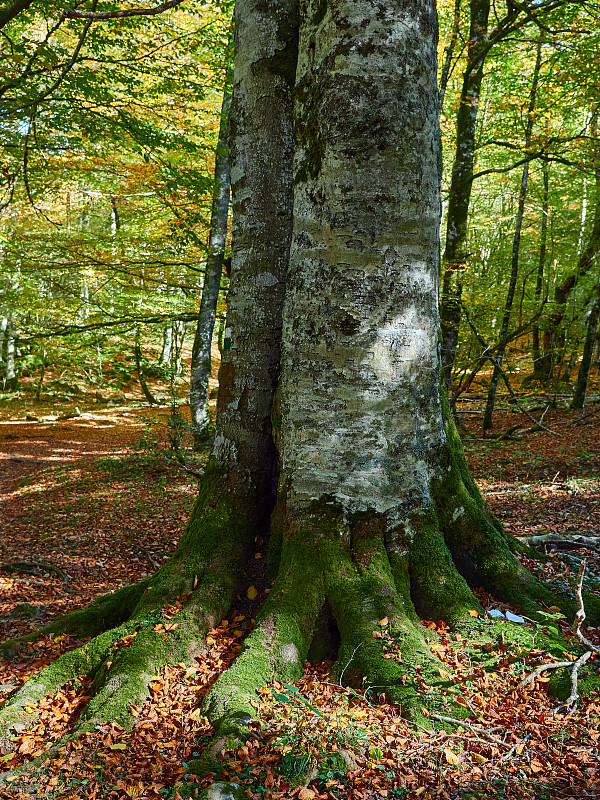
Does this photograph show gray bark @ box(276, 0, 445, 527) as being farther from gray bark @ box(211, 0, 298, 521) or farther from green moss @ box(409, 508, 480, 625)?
gray bark @ box(211, 0, 298, 521)

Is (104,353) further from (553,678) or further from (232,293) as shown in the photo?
(553,678)

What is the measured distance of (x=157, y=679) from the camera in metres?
2.66

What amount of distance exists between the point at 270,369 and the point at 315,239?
2.91 ft

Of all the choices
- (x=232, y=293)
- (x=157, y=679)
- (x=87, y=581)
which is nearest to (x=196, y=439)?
(x=87, y=581)

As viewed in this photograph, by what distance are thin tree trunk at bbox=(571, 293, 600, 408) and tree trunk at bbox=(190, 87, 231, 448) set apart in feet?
23.9

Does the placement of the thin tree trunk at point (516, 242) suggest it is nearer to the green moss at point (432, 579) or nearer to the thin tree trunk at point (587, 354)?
the thin tree trunk at point (587, 354)

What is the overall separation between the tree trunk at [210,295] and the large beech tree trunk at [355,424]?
23.0ft

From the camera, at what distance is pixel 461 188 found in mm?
8922

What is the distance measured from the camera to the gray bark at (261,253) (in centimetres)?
338

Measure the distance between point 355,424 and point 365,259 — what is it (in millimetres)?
876

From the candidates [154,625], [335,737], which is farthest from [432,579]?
[154,625]

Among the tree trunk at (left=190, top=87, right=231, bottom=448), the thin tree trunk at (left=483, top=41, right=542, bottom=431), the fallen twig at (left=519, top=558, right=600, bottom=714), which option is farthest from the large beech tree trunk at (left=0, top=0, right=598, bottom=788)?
the tree trunk at (left=190, top=87, right=231, bottom=448)

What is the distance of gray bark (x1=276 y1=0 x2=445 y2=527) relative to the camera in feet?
9.13

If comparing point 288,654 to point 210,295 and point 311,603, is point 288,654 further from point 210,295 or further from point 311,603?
point 210,295
